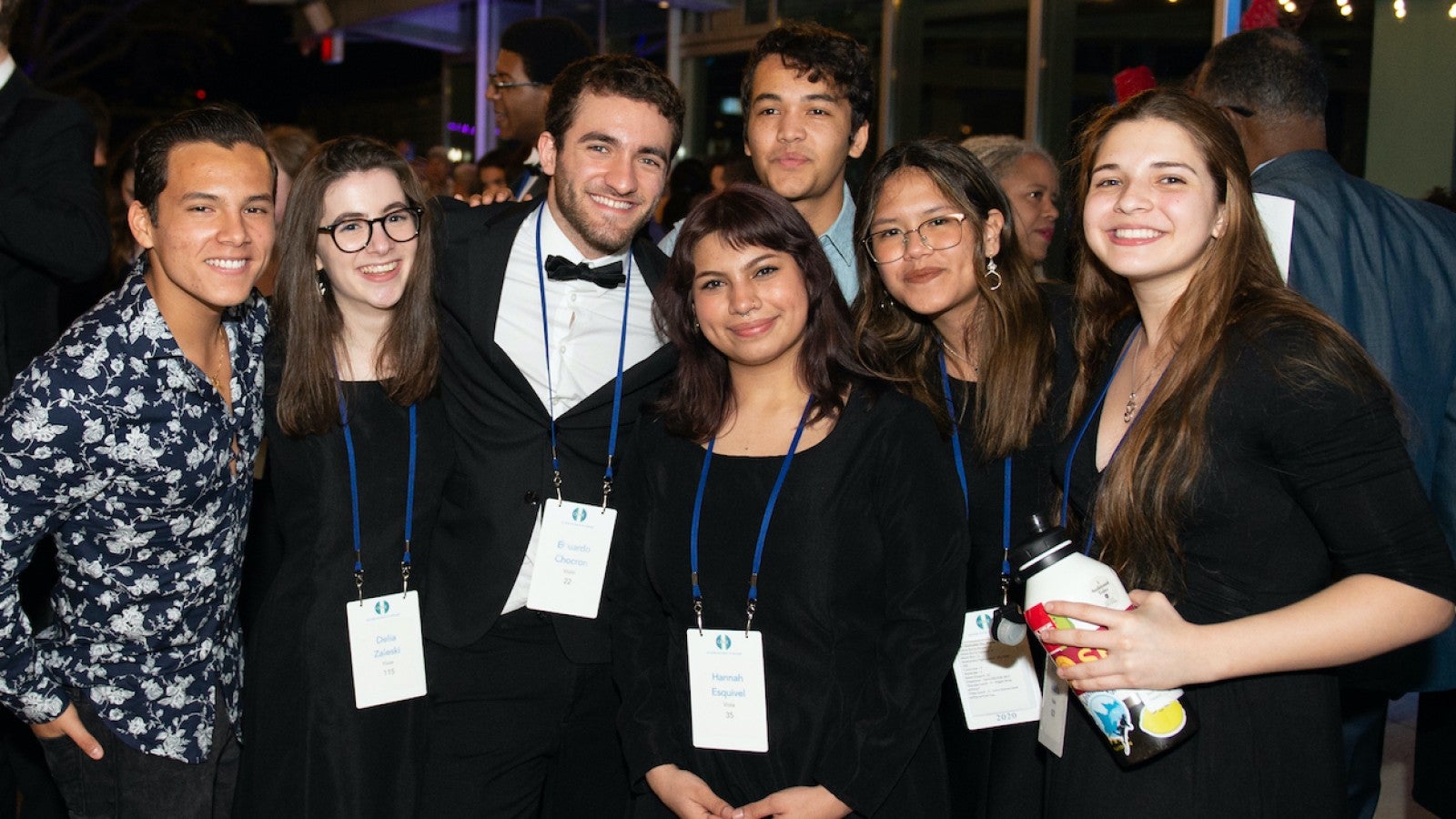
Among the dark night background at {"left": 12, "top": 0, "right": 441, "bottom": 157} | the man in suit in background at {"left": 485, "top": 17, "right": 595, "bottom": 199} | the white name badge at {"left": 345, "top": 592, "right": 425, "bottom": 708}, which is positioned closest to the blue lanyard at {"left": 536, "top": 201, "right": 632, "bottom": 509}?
the white name badge at {"left": 345, "top": 592, "right": 425, "bottom": 708}

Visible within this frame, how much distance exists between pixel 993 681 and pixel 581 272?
48.9 inches

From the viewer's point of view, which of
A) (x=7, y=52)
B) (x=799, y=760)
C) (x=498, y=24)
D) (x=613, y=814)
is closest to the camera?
(x=799, y=760)

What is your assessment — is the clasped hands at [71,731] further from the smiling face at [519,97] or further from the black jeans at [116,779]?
the smiling face at [519,97]

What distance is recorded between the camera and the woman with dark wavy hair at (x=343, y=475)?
2.42 meters

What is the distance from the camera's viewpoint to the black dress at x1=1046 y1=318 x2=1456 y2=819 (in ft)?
5.11

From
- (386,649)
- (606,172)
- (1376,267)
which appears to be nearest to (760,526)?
(386,649)

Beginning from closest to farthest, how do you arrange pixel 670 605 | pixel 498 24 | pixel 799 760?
pixel 799 760 < pixel 670 605 < pixel 498 24

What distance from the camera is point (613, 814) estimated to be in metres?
2.63

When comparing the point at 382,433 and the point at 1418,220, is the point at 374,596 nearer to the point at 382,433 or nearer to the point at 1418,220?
the point at 382,433

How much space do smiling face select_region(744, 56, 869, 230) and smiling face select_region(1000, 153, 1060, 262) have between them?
40.7 inches

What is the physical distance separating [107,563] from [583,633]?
3.05 ft

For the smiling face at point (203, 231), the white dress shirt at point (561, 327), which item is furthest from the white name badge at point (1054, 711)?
the smiling face at point (203, 231)

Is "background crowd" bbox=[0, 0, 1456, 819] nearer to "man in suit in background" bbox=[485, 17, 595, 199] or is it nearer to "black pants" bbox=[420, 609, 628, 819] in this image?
"black pants" bbox=[420, 609, 628, 819]

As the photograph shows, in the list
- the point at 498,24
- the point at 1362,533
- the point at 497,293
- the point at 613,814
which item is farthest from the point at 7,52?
the point at 498,24
